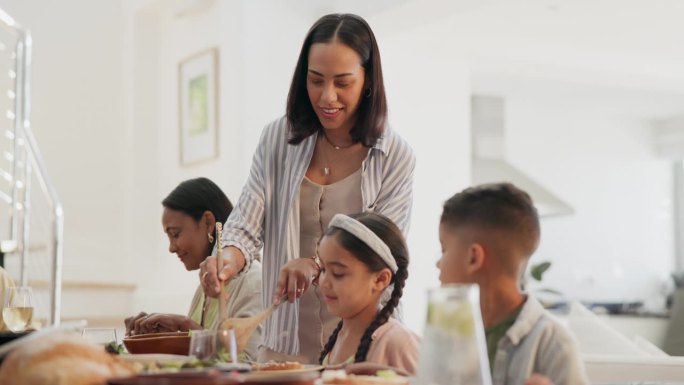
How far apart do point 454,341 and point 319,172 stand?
126 centimetres

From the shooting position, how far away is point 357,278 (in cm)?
211

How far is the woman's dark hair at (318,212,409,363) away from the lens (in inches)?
82.7

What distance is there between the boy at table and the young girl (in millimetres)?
421

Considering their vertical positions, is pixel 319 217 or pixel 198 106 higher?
pixel 198 106

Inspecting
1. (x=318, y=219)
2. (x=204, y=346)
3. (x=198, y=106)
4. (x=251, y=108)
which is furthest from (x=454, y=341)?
(x=198, y=106)

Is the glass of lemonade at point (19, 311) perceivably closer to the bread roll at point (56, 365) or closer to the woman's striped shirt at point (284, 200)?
the woman's striped shirt at point (284, 200)

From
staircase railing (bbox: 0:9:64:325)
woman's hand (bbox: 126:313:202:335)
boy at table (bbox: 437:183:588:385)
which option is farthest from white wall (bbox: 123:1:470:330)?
boy at table (bbox: 437:183:588:385)

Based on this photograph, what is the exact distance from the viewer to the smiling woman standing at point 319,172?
2301mm

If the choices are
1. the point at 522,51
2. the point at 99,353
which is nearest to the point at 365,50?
the point at 99,353

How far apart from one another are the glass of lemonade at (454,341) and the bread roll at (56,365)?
390 mm

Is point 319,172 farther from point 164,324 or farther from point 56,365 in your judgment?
point 56,365

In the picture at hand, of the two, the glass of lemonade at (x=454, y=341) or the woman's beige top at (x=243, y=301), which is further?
the woman's beige top at (x=243, y=301)

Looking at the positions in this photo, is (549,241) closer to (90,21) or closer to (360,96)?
(90,21)

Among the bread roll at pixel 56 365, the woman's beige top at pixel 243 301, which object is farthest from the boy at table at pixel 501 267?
the woman's beige top at pixel 243 301
